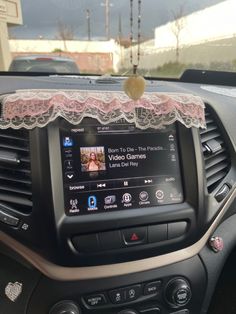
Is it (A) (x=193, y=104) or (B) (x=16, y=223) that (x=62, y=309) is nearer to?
(B) (x=16, y=223)

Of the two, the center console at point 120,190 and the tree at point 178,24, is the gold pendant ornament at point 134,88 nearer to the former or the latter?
the center console at point 120,190

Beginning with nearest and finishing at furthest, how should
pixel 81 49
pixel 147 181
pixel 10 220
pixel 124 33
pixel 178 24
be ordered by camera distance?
pixel 10 220 → pixel 147 181 → pixel 124 33 → pixel 178 24 → pixel 81 49

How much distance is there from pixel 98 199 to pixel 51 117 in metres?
0.27

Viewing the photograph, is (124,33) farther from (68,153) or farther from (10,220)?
(10,220)

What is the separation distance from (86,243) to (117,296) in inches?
7.8

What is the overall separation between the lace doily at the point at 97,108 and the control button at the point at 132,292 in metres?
0.48

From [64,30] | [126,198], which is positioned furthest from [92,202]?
[64,30]

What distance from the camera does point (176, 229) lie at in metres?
1.37

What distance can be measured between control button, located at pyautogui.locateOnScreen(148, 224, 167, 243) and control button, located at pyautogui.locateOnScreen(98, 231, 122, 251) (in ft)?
0.32

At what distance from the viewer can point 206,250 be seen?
4.91 feet

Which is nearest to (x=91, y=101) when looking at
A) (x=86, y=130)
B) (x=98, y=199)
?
(x=86, y=130)

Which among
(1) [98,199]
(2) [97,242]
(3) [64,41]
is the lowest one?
(2) [97,242]

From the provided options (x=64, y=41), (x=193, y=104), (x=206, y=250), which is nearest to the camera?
(x=193, y=104)

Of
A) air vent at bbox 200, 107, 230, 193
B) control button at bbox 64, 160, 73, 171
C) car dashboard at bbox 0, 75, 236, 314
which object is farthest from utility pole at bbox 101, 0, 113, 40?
control button at bbox 64, 160, 73, 171
